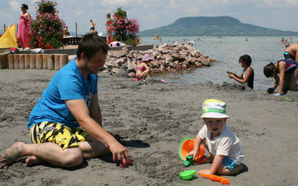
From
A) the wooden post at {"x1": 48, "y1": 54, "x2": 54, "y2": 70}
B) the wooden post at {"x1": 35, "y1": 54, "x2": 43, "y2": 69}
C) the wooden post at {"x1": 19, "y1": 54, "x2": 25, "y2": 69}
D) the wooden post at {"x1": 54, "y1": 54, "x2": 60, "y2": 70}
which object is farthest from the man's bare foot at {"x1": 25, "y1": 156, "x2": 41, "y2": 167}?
the wooden post at {"x1": 19, "y1": 54, "x2": 25, "y2": 69}

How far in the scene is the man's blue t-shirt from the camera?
2.91 metres

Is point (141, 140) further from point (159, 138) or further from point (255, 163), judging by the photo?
point (255, 163)

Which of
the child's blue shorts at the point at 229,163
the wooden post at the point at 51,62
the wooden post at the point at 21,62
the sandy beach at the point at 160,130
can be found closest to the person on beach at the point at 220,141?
the child's blue shorts at the point at 229,163

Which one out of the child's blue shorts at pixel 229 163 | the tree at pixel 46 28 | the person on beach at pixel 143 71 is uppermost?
the tree at pixel 46 28

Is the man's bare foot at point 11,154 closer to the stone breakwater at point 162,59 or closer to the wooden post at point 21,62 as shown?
the wooden post at point 21,62

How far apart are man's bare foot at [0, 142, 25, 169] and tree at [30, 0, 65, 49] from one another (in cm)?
1196

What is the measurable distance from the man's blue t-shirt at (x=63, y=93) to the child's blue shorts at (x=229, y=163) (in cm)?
157

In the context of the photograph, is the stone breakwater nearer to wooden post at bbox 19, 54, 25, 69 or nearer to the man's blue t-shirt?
wooden post at bbox 19, 54, 25, 69

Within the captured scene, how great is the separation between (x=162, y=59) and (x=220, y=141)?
14.5 m

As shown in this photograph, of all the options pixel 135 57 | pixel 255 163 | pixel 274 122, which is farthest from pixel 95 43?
pixel 135 57

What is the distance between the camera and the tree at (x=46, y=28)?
45.5ft

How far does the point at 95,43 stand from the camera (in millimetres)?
2879

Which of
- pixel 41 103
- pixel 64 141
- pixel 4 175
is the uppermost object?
pixel 41 103

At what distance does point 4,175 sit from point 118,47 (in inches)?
565
